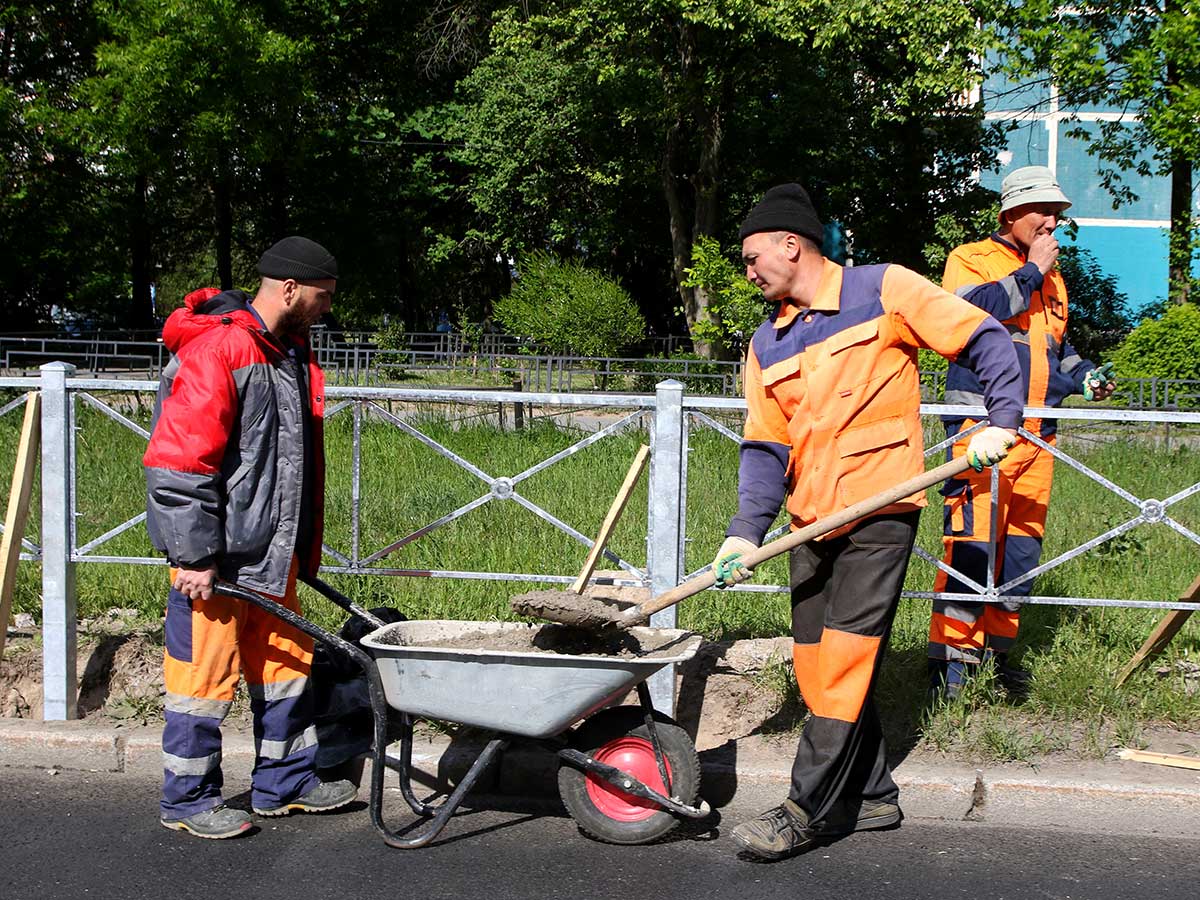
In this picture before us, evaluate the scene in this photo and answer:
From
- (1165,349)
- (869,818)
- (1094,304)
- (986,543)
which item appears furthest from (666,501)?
(1094,304)

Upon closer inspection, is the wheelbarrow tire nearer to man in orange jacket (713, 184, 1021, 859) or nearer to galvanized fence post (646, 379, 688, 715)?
man in orange jacket (713, 184, 1021, 859)

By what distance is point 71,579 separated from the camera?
16.5 feet

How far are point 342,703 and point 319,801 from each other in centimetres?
39

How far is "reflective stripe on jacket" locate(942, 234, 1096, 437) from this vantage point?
15.2ft

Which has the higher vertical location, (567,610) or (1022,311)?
(1022,311)

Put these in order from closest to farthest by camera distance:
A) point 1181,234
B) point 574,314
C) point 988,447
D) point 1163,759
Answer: point 988,447 → point 1163,759 → point 1181,234 → point 574,314

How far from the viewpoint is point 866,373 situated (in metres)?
3.81

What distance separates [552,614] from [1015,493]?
6.62 feet

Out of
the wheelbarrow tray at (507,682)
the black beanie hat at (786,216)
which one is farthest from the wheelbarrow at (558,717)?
the black beanie hat at (786,216)

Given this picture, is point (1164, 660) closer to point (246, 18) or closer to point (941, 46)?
point (941, 46)

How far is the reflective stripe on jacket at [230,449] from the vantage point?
3.87 meters

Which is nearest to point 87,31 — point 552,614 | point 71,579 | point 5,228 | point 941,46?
point 5,228

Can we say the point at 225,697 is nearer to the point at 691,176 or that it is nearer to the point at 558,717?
the point at 558,717

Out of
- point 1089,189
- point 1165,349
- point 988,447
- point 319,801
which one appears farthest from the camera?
point 1089,189
